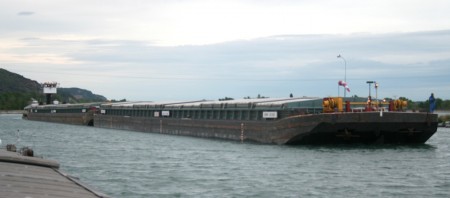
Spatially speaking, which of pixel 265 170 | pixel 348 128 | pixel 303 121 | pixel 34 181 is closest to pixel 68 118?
pixel 303 121

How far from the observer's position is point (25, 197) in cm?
1281

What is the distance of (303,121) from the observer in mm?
44250

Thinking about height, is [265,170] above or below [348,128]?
below

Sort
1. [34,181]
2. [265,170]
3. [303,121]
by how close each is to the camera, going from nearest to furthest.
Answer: [34,181]
[265,170]
[303,121]

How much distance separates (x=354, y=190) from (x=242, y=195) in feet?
13.9

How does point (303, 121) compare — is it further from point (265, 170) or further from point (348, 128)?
point (265, 170)

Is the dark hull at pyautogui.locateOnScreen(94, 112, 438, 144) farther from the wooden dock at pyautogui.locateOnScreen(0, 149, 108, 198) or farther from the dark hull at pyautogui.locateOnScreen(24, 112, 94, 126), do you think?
the dark hull at pyautogui.locateOnScreen(24, 112, 94, 126)

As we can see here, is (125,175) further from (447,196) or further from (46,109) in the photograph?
(46,109)

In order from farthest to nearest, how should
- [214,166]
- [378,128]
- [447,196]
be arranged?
[378,128] → [214,166] → [447,196]

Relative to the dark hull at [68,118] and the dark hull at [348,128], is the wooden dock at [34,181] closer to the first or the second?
the dark hull at [348,128]

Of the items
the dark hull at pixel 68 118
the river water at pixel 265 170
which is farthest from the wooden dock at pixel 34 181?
the dark hull at pixel 68 118

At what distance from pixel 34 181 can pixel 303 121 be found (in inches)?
1180

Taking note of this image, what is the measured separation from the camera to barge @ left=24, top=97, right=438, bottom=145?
43250 millimetres

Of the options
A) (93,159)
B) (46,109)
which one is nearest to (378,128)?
(93,159)
